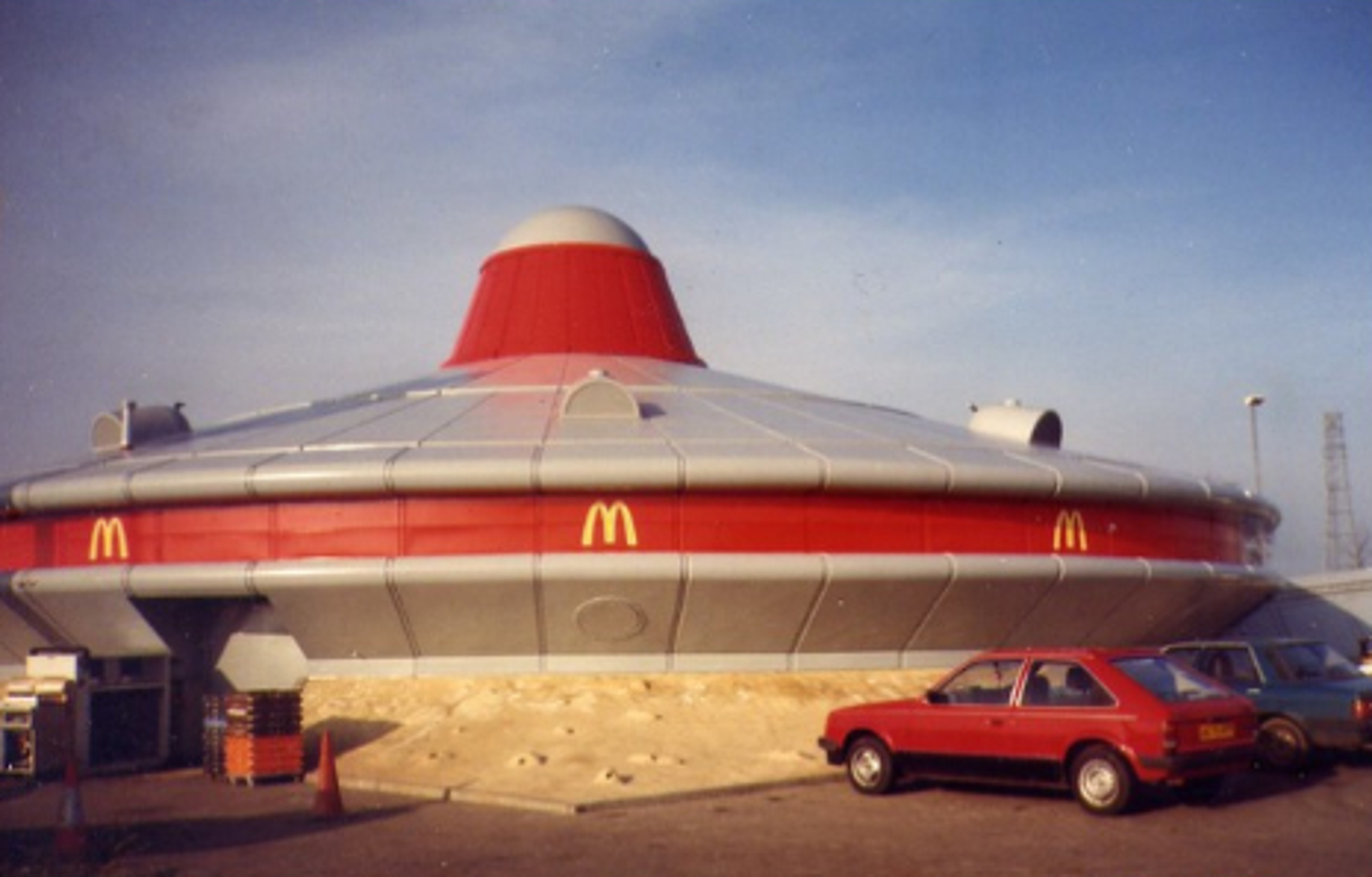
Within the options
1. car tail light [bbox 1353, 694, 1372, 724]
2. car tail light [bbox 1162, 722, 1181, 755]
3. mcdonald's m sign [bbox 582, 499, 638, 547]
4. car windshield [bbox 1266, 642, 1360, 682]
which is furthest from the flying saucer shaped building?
car tail light [bbox 1162, 722, 1181, 755]

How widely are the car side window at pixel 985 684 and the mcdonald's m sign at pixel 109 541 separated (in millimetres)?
13631

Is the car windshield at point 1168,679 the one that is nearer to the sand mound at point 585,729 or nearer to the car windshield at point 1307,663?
the car windshield at point 1307,663

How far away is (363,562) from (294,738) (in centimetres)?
329

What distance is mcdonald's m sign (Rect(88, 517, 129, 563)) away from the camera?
20156 millimetres

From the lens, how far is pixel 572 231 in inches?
1200

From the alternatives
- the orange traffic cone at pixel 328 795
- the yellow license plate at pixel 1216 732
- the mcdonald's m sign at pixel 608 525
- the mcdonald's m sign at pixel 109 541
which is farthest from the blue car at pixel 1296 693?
the mcdonald's m sign at pixel 109 541

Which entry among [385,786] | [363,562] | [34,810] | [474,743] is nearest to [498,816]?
[385,786]

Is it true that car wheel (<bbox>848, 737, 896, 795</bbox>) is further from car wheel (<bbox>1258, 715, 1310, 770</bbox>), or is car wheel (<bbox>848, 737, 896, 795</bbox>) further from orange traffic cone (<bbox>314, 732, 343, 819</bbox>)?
orange traffic cone (<bbox>314, 732, 343, 819</bbox>)

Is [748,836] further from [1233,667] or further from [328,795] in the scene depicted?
[1233,667]

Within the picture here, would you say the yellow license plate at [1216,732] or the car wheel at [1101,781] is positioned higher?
the yellow license plate at [1216,732]

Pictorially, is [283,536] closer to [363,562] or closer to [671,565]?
[363,562]

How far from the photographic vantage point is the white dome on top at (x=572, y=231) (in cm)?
3041

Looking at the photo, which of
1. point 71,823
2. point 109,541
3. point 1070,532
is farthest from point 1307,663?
point 109,541

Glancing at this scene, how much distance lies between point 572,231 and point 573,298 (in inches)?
78.7
